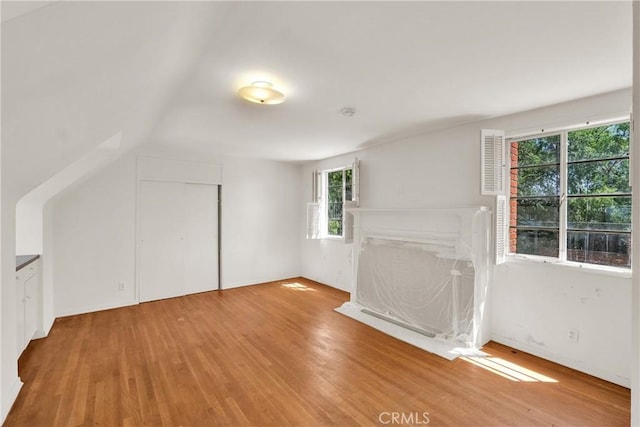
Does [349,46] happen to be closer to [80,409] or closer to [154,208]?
[80,409]

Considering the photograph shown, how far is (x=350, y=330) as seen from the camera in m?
3.41

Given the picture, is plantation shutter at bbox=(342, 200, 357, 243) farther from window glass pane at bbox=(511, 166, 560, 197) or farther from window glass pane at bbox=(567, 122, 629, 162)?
window glass pane at bbox=(567, 122, 629, 162)

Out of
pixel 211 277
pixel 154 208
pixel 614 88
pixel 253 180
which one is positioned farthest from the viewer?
Answer: pixel 253 180

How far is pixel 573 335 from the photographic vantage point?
260 cm

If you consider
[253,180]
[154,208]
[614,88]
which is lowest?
[154,208]

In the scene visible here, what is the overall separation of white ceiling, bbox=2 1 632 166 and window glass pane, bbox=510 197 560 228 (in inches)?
38.3

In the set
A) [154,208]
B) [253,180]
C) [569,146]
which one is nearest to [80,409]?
[154,208]

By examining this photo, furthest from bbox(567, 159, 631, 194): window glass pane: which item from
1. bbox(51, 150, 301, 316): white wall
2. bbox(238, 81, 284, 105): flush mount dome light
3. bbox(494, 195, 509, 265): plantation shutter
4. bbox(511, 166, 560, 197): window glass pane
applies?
bbox(51, 150, 301, 316): white wall

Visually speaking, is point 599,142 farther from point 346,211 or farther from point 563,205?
point 346,211

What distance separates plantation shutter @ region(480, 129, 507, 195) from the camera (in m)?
2.91

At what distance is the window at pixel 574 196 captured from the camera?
2.46m

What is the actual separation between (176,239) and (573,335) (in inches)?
205

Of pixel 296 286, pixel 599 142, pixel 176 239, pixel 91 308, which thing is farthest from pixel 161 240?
pixel 599 142

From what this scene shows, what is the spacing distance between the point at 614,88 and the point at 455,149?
53.2 inches
